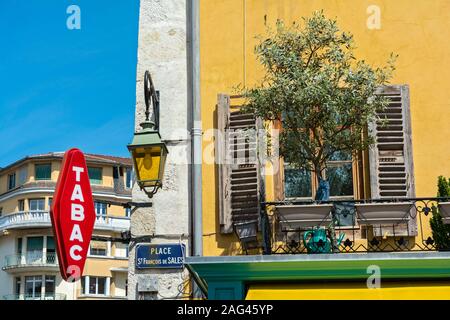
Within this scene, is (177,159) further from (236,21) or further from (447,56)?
(447,56)

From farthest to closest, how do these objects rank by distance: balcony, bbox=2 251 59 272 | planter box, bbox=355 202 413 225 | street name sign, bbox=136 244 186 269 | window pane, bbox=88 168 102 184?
window pane, bbox=88 168 102 184
balcony, bbox=2 251 59 272
street name sign, bbox=136 244 186 269
planter box, bbox=355 202 413 225

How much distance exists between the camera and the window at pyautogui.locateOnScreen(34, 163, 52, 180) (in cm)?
5678

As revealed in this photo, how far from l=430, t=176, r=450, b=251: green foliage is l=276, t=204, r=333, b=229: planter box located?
150cm

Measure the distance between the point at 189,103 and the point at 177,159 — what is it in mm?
840

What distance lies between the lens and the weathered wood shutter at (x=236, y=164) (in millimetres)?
11477

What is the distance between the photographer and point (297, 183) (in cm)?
1178

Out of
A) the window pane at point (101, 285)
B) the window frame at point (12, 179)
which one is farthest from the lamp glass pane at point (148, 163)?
the window frame at point (12, 179)

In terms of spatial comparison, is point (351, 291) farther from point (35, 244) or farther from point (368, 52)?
point (35, 244)

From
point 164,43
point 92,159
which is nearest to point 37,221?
point 92,159

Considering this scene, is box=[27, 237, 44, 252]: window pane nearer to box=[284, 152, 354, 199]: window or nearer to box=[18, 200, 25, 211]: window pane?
box=[18, 200, 25, 211]: window pane

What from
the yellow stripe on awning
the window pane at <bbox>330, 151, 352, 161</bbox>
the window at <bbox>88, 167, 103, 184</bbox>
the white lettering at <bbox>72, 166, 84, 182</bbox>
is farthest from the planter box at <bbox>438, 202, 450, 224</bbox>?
the window at <bbox>88, 167, 103, 184</bbox>

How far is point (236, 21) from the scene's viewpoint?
12.4 meters

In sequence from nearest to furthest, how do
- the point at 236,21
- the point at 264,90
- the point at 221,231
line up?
the point at 264,90, the point at 221,231, the point at 236,21

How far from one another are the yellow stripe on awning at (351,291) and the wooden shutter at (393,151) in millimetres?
2514
